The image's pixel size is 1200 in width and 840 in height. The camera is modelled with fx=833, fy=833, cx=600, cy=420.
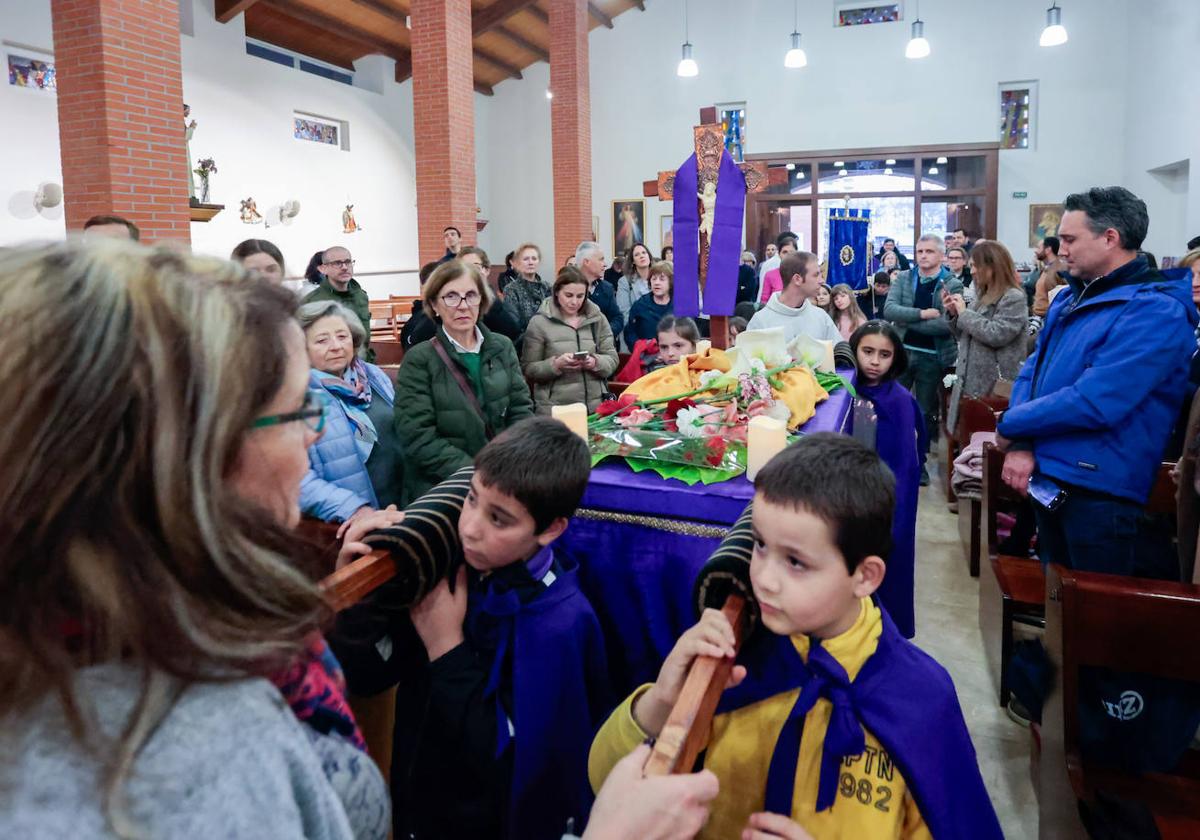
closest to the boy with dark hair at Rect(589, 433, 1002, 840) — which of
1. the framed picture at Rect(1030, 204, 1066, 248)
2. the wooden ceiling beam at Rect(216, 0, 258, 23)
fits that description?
the wooden ceiling beam at Rect(216, 0, 258, 23)

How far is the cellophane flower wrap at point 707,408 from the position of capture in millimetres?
2227

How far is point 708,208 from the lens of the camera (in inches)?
142

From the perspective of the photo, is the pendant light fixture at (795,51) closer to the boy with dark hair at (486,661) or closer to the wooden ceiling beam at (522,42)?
the wooden ceiling beam at (522,42)

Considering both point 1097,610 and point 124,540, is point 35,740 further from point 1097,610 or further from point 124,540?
point 1097,610

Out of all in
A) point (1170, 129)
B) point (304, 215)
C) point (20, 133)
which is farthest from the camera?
point (304, 215)

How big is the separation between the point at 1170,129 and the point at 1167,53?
1012 millimetres

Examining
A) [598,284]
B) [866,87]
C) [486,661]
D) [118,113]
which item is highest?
[866,87]

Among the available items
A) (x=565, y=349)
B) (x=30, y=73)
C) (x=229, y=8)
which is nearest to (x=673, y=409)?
(x=565, y=349)

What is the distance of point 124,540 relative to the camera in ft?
2.02

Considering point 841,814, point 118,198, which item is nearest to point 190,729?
point 841,814

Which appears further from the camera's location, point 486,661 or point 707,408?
point 707,408

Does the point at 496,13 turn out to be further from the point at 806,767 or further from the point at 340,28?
the point at 806,767

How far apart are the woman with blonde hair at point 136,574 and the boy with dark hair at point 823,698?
0.65 meters

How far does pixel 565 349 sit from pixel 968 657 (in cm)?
230
